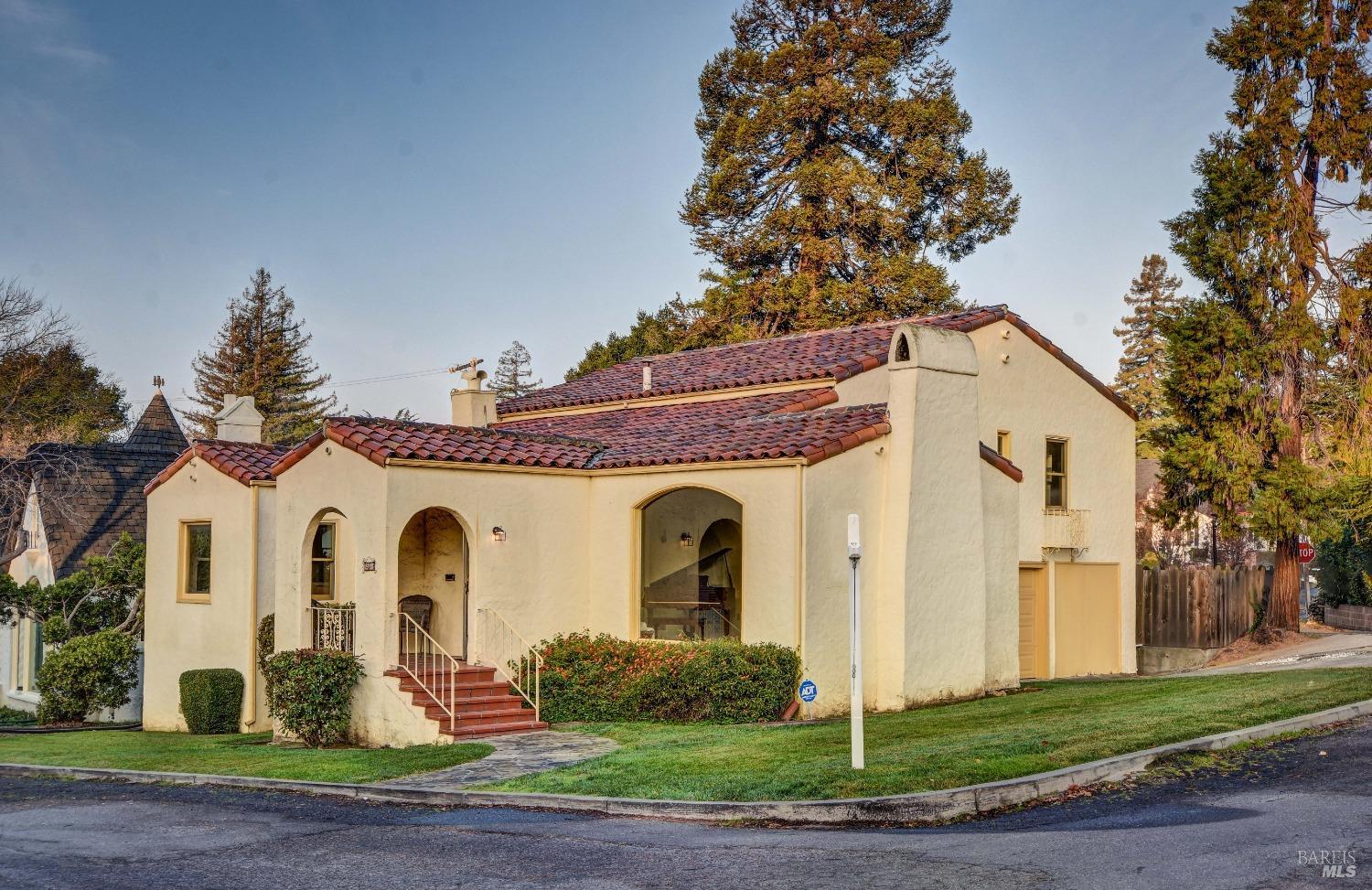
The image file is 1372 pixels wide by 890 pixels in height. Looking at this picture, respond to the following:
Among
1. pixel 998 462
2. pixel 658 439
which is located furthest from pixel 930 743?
pixel 658 439

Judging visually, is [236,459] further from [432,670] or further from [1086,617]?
[1086,617]

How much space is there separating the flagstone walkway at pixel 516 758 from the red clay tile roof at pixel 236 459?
7.45 metres

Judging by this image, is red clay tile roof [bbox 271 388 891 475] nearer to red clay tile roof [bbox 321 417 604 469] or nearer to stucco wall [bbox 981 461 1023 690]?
red clay tile roof [bbox 321 417 604 469]

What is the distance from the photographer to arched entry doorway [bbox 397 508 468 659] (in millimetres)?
19578

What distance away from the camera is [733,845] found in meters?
9.16

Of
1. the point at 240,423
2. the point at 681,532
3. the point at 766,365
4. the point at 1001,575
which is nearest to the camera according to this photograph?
the point at 1001,575

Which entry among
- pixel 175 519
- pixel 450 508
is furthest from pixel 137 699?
pixel 450 508

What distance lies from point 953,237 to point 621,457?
82.9 feet

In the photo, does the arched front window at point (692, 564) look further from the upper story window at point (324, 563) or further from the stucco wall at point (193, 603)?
the stucco wall at point (193, 603)

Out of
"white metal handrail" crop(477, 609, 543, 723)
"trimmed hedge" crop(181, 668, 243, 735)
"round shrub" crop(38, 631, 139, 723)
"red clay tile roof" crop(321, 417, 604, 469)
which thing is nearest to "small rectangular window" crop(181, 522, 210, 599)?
"trimmed hedge" crop(181, 668, 243, 735)

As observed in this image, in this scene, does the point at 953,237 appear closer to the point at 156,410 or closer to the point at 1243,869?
the point at 156,410

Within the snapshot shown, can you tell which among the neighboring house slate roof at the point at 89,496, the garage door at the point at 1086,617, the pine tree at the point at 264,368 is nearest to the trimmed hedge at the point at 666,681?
the garage door at the point at 1086,617

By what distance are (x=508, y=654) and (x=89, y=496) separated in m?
16.5

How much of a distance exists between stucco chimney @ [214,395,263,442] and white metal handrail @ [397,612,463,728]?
8.01m
